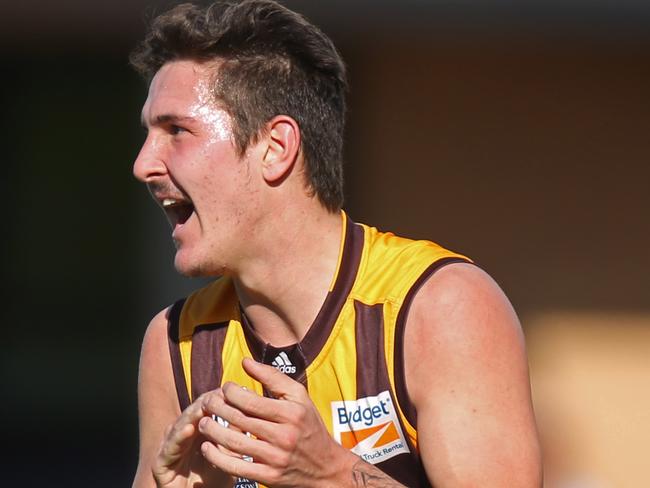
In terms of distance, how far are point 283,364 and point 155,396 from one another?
416 millimetres

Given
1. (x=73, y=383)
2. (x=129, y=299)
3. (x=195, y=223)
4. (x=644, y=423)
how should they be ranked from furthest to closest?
(x=129, y=299) < (x=73, y=383) < (x=644, y=423) < (x=195, y=223)

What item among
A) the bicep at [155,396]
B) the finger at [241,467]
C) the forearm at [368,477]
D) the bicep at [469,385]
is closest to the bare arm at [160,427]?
the bicep at [155,396]

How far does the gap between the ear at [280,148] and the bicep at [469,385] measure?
1.68ft

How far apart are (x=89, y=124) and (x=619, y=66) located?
795cm

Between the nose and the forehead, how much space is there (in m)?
0.10

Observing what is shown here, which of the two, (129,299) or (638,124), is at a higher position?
(638,124)

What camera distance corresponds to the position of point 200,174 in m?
2.95

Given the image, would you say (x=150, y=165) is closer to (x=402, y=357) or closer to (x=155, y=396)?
(x=155, y=396)

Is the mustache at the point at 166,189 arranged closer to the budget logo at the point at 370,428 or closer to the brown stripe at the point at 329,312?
the brown stripe at the point at 329,312

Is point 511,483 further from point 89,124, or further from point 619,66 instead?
point 89,124

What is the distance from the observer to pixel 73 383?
38.2 ft

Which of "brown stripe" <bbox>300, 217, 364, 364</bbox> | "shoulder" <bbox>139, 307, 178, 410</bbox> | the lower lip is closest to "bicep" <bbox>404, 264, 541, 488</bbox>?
"brown stripe" <bbox>300, 217, 364, 364</bbox>

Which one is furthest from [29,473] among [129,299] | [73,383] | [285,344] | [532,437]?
[532,437]

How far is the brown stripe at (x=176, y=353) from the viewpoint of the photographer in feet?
10.2
